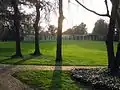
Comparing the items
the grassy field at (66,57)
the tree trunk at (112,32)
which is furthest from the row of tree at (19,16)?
the tree trunk at (112,32)

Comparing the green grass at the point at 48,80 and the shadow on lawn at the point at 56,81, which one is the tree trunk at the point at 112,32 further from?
the shadow on lawn at the point at 56,81

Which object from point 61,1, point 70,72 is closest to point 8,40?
point 61,1

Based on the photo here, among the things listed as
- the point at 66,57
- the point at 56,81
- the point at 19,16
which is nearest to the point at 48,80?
the point at 56,81

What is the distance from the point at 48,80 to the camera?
1825 cm

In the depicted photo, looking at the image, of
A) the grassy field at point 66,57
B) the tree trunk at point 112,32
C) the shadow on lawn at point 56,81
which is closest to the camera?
the shadow on lawn at point 56,81

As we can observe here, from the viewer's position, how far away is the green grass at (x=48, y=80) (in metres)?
16.7

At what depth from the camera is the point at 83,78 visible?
59.6 ft

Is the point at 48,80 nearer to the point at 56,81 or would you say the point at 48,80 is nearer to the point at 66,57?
the point at 56,81

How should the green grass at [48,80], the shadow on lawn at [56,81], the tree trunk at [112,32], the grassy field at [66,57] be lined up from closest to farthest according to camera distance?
the shadow on lawn at [56,81] < the green grass at [48,80] < the tree trunk at [112,32] < the grassy field at [66,57]

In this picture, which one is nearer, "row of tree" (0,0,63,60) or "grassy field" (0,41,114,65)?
"row of tree" (0,0,63,60)

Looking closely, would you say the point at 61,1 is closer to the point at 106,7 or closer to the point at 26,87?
the point at 106,7

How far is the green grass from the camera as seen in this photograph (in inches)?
656

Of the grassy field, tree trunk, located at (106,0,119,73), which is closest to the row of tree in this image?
the grassy field

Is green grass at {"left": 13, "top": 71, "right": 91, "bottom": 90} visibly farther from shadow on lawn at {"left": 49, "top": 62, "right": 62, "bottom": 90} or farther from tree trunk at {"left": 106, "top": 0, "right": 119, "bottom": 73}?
tree trunk at {"left": 106, "top": 0, "right": 119, "bottom": 73}
